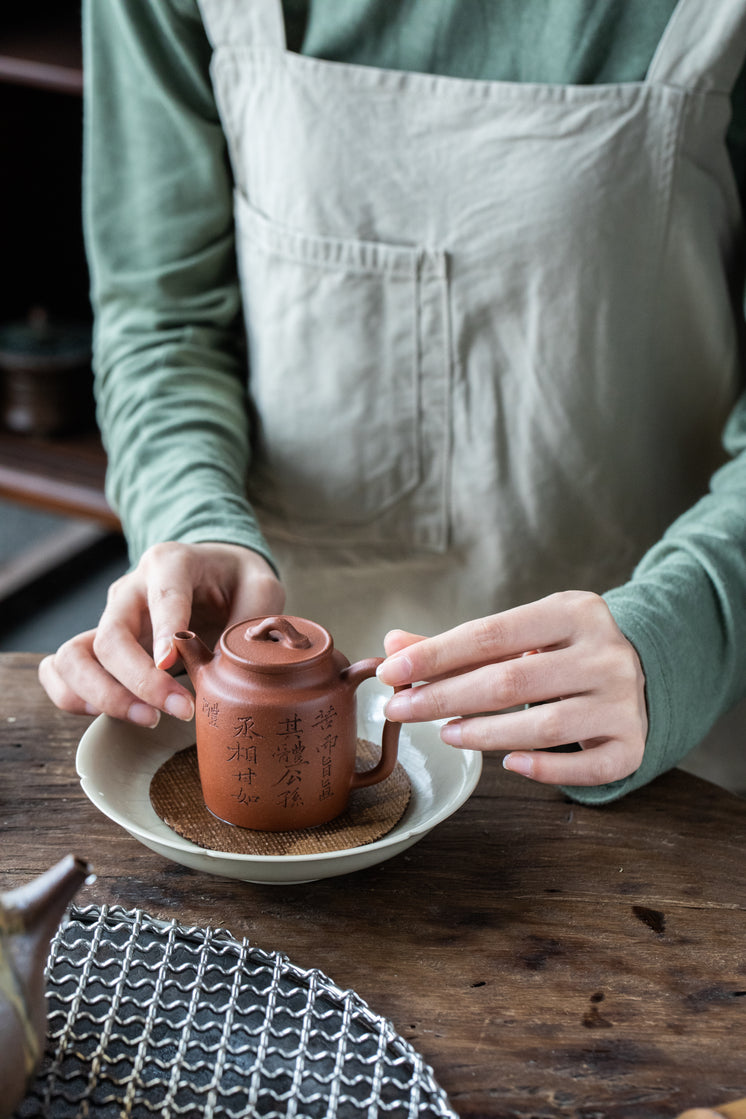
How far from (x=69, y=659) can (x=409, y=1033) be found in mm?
439

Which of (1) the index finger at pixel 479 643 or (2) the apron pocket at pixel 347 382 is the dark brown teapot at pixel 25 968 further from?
(2) the apron pocket at pixel 347 382

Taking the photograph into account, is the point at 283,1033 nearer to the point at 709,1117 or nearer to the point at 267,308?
the point at 709,1117

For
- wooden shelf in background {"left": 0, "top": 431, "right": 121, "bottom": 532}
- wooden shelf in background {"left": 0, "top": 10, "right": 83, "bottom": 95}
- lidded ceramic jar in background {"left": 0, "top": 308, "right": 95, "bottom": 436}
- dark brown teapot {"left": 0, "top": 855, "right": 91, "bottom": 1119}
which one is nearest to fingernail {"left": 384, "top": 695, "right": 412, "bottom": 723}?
dark brown teapot {"left": 0, "top": 855, "right": 91, "bottom": 1119}

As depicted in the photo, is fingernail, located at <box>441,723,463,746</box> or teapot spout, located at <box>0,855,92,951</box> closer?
teapot spout, located at <box>0,855,92,951</box>

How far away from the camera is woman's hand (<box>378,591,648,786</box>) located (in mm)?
788

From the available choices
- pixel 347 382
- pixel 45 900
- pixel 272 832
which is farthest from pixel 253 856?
pixel 347 382

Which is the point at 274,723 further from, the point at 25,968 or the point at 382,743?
the point at 25,968

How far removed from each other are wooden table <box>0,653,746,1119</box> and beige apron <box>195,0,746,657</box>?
1.19ft

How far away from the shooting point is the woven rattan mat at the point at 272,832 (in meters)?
0.81

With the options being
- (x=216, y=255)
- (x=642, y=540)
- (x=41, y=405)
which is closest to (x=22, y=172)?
(x=41, y=405)

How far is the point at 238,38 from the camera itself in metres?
1.14

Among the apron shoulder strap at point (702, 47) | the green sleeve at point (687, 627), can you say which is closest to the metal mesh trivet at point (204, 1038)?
the green sleeve at point (687, 627)

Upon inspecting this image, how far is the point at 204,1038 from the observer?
66 cm

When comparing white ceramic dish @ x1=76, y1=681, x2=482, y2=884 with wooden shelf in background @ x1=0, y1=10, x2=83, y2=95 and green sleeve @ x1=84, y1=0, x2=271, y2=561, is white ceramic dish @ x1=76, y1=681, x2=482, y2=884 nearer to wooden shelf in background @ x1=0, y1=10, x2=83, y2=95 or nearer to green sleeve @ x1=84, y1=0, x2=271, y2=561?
green sleeve @ x1=84, y1=0, x2=271, y2=561
